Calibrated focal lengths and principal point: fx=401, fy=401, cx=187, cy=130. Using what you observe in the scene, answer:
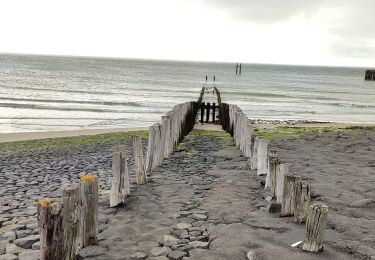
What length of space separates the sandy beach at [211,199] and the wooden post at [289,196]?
0.19m

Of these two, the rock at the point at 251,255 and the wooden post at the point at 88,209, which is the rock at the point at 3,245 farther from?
the rock at the point at 251,255

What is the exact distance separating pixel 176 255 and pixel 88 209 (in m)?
1.31

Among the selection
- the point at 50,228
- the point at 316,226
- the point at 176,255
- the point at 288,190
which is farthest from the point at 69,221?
the point at 288,190

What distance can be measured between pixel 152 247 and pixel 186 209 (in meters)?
1.75

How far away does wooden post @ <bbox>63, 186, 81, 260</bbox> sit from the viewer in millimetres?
4477

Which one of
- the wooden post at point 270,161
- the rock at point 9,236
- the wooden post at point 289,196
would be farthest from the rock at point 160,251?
the wooden post at point 270,161

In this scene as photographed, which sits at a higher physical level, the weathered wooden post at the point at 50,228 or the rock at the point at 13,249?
the weathered wooden post at the point at 50,228

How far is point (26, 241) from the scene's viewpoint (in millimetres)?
5590

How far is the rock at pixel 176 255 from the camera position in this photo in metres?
5.18

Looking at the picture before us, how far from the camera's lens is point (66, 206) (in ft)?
15.0

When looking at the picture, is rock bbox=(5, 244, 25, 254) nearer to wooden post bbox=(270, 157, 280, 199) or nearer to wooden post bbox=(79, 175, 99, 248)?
wooden post bbox=(79, 175, 99, 248)

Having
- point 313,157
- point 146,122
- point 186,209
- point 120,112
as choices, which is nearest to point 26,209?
point 186,209

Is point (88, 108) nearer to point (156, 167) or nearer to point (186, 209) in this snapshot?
point (156, 167)

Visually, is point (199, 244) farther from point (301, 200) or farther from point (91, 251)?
point (301, 200)
